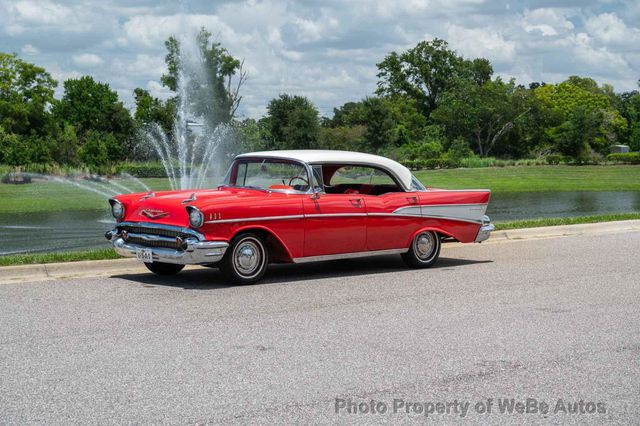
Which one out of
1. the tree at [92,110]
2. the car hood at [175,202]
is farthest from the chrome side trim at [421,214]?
the tree at [92,110]

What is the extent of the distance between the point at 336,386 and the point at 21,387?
2026 mm

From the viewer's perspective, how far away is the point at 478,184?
41969 millimetres

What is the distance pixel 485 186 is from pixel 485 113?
32.3m

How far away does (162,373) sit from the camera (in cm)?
604

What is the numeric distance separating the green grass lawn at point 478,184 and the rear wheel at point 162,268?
1701 centimetres

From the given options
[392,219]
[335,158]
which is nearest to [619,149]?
[392,219]

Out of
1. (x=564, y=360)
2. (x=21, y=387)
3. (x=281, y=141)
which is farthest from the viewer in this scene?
(x=281, y=141)

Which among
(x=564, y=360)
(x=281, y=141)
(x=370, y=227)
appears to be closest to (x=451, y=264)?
(x=370, y=227)

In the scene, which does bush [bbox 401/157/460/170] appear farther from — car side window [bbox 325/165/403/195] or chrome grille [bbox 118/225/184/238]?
chrome grille [bbox 118/225/184/238]

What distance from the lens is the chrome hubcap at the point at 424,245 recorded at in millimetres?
11317

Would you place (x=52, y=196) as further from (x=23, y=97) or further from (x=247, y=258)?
(x=23, y=97)

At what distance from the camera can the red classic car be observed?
955cm

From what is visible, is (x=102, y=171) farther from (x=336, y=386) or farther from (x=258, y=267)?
(x=336, y=386)

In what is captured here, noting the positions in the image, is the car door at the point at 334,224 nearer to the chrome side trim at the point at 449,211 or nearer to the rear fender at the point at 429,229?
the chrome side trim at the point at 449,211
